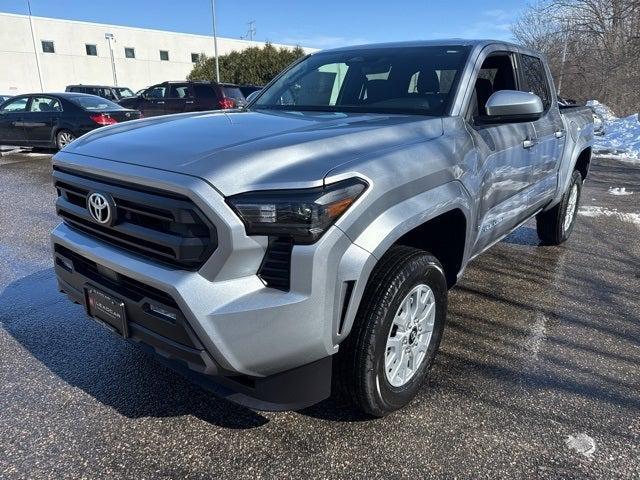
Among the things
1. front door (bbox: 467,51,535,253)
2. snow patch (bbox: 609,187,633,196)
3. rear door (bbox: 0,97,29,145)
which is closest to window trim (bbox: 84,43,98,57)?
rear door (bbox: 0,97,29,145)

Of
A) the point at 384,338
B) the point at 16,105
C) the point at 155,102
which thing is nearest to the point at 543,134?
the point at 384,338

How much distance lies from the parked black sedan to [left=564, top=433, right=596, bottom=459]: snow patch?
11.1m

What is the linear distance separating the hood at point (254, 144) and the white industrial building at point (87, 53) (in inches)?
1743

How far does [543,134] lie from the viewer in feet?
13.3

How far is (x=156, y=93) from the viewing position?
17.2 m

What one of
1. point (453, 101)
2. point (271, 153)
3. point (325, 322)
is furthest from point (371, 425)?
point (453, 101)

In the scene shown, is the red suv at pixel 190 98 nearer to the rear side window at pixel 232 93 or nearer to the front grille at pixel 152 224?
the rear side window at pixel 232 93

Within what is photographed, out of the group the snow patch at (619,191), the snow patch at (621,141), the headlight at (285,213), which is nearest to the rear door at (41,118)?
the snow patch at (619,191)

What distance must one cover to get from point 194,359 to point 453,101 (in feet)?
6.81

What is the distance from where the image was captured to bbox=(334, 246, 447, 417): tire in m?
2.22

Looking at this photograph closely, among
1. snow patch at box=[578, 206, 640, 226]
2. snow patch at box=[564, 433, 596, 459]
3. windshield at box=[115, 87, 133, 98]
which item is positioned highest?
windshield at box=[115, 87, 133, 98]

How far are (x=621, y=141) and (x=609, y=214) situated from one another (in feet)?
28.9

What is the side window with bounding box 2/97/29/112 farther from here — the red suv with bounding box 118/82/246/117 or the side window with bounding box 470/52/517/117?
the side window with bounding box 470/52/517/117

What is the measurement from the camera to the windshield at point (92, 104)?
38.3ft
